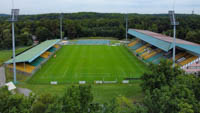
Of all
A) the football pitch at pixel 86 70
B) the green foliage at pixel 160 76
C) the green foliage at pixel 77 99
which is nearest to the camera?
the green foliage at pixel 77 99

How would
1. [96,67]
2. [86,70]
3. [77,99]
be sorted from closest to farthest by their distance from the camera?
[77,99]
[86,70]
[96,67]

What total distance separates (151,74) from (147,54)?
75.7 ft

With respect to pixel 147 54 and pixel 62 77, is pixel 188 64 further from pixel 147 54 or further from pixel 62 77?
pixel 62 77

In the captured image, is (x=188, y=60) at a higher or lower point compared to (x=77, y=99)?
higher

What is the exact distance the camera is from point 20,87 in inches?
873

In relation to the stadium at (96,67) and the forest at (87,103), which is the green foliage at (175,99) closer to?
the forest at (87,103)

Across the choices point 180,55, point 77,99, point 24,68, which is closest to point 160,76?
point 77,99

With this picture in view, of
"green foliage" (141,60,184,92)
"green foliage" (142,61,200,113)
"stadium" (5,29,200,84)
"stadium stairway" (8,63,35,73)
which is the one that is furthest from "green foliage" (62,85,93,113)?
"stadium stairway" (8,63,35,73)

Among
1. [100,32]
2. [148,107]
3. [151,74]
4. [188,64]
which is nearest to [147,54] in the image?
[188,64]

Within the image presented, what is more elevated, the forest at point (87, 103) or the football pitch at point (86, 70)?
the forest at point (87, 103)

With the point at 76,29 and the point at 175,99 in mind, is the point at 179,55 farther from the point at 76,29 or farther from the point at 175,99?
the point at 76,29

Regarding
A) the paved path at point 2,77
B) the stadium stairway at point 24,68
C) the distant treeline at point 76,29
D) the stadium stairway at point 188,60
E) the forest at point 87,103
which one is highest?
the distant treeline at point 76,29

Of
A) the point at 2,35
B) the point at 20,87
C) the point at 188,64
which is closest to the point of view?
the point at 20,87

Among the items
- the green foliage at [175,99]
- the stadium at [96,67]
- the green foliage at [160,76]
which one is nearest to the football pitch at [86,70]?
the stadium at [96,67]
